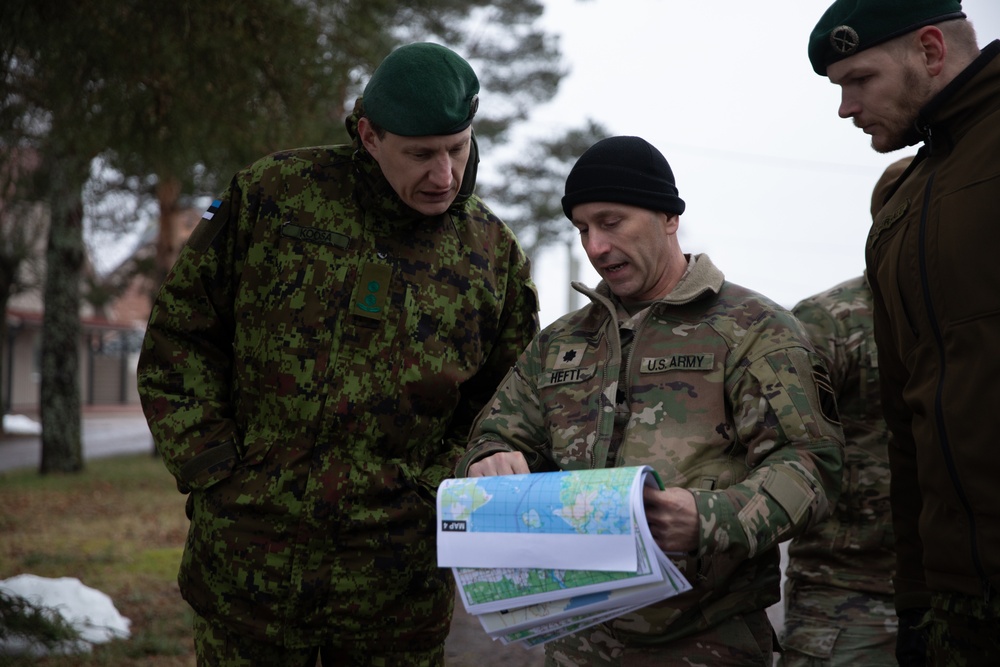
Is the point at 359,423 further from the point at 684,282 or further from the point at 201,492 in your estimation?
the point at 684,282

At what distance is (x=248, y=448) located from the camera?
2725 mm

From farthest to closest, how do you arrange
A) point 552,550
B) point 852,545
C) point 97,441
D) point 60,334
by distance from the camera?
point 97,441 < point 60,334 < point 852,545 < point 552,550

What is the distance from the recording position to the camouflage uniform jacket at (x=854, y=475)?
3012mm

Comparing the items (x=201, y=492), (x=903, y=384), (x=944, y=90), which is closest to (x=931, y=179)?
(x=944, y=90)

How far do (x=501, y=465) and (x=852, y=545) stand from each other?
143 cm

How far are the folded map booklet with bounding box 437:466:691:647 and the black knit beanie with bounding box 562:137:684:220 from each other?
0.75 m

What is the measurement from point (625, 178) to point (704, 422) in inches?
24.1

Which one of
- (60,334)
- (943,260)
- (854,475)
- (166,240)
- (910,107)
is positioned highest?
(166,240)

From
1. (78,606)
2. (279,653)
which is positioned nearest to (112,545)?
(78,606)

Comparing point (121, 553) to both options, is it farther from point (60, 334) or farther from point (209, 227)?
point (209, 227)

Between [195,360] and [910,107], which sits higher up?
[910,107]

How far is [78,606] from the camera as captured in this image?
584 centimetres

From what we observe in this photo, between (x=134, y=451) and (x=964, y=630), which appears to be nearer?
(x=964, y=630)

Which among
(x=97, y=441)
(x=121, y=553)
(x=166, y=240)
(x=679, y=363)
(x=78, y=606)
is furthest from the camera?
(x=97, y=441)
